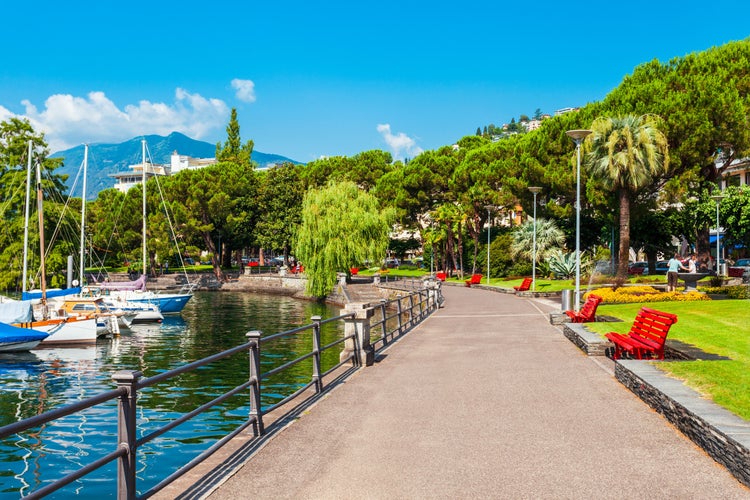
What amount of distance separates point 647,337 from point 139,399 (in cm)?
1270

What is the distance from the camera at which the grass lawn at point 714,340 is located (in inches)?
355

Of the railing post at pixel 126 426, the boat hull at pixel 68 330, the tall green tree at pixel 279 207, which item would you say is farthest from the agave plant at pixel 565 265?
the railing post at pixel 126 426

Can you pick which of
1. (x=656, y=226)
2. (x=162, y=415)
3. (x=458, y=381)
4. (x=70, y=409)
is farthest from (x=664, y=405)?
(x=656, y=226)

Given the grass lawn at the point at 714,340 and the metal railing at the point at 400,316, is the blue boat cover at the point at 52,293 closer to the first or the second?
the metal railing at the point at 400,316

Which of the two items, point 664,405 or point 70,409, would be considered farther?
point 664,405

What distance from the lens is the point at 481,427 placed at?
858cm

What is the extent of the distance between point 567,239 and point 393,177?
24.2 m

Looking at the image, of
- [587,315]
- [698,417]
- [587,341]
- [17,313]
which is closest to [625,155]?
[587,315]

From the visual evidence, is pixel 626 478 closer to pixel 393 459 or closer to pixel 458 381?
pixel 393 459

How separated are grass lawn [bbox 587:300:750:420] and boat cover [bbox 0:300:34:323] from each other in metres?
25.9

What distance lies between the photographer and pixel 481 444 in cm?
774

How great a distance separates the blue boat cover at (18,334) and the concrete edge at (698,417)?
25.3 metres

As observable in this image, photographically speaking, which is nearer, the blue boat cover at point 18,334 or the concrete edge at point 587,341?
the concrete edge at point 587,341

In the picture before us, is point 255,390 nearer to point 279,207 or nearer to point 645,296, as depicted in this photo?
point 645,296
